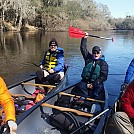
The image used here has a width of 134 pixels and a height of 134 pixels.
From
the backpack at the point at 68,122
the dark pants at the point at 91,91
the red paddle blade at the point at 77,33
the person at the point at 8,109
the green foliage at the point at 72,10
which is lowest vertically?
the backpack at the point at 68,122

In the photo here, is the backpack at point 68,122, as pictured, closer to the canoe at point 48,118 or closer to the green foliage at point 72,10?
the canoe at point 48,118

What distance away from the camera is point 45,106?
4578 mm

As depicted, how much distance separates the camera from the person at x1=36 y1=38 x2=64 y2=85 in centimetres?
654

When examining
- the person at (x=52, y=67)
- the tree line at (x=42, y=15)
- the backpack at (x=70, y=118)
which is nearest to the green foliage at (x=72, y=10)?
the tree line at (x=42, y=15)

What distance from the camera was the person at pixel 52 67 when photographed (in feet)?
21.5

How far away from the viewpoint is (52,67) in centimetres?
682

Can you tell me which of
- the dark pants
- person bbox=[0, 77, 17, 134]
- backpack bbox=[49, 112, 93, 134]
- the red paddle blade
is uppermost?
the red paddle blade

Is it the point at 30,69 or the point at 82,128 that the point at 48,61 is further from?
the point at 30,69

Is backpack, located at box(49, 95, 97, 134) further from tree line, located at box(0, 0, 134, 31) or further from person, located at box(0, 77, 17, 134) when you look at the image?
tree line, located at box(0, 0, 134, 31)

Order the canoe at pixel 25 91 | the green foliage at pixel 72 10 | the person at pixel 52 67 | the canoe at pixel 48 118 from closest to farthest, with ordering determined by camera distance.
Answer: the canoe at pixel 48 118, the canoe at pixel 25 91, the person at pixel 52 67, the green foliage at pixel 72 10

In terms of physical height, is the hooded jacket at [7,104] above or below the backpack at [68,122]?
above

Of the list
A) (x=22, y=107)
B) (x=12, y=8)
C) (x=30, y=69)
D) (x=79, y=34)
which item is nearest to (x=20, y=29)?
(x=12, y=8)

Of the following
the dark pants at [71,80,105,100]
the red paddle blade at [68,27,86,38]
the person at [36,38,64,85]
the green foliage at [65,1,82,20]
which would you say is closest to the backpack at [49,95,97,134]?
the dark pants at [71,80,105,100]

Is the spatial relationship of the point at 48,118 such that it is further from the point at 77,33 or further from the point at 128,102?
the point at 77,33
